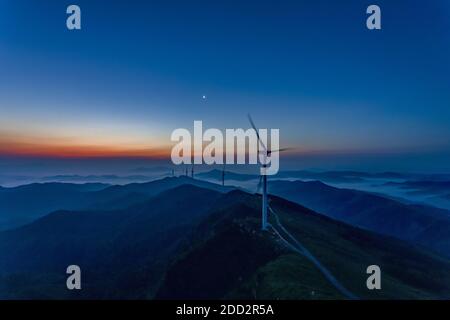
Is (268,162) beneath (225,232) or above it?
above

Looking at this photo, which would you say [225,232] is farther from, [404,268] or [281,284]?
[404,268]

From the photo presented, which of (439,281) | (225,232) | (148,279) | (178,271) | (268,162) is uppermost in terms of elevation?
(268,162)

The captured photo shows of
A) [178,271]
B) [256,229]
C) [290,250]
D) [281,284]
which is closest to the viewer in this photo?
[281,284]

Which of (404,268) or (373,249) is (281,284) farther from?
(373,249)

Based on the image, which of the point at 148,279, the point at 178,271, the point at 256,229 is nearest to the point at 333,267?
the point at 256,229
